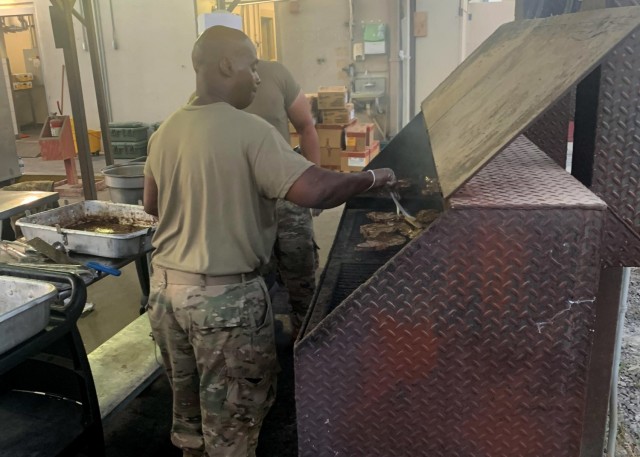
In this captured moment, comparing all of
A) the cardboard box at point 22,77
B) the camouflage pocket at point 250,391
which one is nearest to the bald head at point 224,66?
the camouflage pocket at point 250,391

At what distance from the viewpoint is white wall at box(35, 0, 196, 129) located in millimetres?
10297

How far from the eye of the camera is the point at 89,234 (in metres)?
2.49

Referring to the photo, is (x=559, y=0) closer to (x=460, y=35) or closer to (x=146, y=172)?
(x=146, y=172)

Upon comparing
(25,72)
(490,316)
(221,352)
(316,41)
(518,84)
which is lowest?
(221,352)

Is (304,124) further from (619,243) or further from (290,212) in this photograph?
(619,243)

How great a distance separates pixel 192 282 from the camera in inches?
73.8

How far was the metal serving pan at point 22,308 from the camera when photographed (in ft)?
5.34

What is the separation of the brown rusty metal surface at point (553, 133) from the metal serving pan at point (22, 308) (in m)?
1.88

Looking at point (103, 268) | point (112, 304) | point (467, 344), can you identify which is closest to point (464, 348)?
point (467, 344)

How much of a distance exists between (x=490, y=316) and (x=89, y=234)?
1902 millimetres

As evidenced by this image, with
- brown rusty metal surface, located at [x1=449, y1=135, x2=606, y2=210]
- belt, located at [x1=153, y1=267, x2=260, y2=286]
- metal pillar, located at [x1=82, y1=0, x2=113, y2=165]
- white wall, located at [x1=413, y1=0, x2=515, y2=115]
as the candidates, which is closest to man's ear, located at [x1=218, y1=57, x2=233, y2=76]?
belt, located at [x1=153, y1=267, x2=260, y2=286]

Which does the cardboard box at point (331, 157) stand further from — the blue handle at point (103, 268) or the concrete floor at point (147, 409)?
the blue handle at point (103, 268)

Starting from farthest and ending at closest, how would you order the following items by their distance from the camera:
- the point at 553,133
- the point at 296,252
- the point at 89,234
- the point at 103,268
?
the point at 296,252, the point at 89,234, the point at 103,268, the point at 553,133

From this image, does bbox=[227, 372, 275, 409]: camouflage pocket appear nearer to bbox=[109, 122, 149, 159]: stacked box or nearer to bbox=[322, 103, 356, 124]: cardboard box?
bbox=[322, 103, 356, 124]: cardboard box
